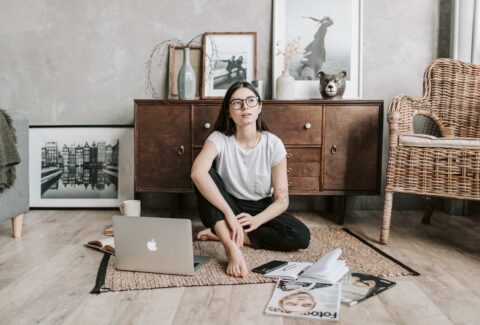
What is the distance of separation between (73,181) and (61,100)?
0.55 meters

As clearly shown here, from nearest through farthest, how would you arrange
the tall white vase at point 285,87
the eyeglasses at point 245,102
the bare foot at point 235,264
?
the bare foot at point 235,264 → the eyeglasses at point 245,102 → the tall white vase at point 285,87

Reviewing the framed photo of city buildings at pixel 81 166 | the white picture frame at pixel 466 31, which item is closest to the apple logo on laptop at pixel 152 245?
the framed photo of city buildings at pixel 81 166

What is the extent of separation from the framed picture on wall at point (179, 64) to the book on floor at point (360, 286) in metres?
1.77

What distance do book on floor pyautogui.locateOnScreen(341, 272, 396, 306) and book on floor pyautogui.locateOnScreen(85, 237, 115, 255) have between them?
3.33 feet

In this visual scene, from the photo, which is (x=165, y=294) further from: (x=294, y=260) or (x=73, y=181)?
(x=73, y=181)

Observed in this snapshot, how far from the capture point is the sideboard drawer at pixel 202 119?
269cm

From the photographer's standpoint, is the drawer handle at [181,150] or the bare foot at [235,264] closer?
the bare foot at [235,264]

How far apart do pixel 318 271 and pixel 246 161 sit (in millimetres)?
701

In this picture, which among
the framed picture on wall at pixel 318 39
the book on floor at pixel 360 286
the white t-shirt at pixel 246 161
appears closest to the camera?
the book on floor at pixel 360 286

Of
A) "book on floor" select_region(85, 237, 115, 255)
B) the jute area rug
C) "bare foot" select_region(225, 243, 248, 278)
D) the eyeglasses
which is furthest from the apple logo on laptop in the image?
the eyeglasses

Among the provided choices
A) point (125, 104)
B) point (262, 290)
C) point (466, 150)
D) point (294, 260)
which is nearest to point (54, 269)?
point (262, 290)

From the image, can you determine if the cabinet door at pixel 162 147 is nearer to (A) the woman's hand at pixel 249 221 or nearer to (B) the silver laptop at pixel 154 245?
(A) the woman's hand at pixel 249 221

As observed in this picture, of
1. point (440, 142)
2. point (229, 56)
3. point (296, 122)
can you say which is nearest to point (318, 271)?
point (440, 142)

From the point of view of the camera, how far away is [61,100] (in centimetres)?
315
